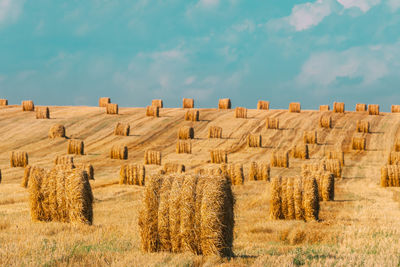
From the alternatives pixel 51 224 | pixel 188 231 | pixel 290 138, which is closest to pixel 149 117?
pixel 290 138

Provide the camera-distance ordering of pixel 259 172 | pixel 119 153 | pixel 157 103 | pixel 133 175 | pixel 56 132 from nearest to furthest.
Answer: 1. pixel 133 175
2. pixel 259 172
3. pixel 119 153
4. pixel 56 132
5. pixel 157 103

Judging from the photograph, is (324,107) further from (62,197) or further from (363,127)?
(62,197)

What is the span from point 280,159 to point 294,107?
21847 millimetres

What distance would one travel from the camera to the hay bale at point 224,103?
5459cm

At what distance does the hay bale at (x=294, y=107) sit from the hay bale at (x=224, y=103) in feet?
21.7

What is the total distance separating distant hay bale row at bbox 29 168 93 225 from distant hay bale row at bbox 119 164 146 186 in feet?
34.0

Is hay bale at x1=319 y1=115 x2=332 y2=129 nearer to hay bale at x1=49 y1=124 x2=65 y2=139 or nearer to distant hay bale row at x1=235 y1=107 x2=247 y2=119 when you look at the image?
distant hay bale row at x1=235 y1=107 x2=247 y2=119

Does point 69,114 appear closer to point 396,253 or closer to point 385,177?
point 385,177

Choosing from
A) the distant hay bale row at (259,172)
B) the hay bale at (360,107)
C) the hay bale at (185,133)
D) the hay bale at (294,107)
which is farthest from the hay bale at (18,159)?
the hay bale at (360,107)

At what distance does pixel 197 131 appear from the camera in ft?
143

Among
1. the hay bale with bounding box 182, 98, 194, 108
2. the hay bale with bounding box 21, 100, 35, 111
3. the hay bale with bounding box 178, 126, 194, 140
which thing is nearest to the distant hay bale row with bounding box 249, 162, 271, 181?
the hay bale with bounding box 178, 126, 194, 140

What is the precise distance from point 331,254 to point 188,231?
2614 millimetres

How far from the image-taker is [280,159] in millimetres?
30594

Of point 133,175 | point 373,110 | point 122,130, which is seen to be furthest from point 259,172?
point 373,110
